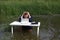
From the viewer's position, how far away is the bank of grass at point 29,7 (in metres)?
12.9

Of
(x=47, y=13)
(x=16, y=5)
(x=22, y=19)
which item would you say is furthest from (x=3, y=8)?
(x=22, y=19)

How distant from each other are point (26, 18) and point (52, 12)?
6.09 m

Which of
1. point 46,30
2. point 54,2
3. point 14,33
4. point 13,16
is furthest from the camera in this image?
point 54,2

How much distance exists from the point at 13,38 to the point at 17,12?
6095 mm

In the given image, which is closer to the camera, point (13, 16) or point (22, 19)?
point (22, 19)

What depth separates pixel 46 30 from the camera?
26.8ft

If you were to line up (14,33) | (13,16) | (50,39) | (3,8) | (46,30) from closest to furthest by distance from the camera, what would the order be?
(50,39) < (14,33) < (46,30) < (13,16) < (3,8)

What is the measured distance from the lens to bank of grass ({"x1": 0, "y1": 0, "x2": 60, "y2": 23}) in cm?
1288

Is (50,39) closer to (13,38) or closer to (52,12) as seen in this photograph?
(13,38)

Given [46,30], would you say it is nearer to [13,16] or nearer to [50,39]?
[50,39]

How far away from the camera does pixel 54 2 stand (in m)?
14.3

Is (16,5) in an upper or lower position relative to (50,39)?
upper

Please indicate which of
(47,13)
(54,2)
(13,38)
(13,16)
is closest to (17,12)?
(13,16)

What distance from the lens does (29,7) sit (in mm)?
13844
